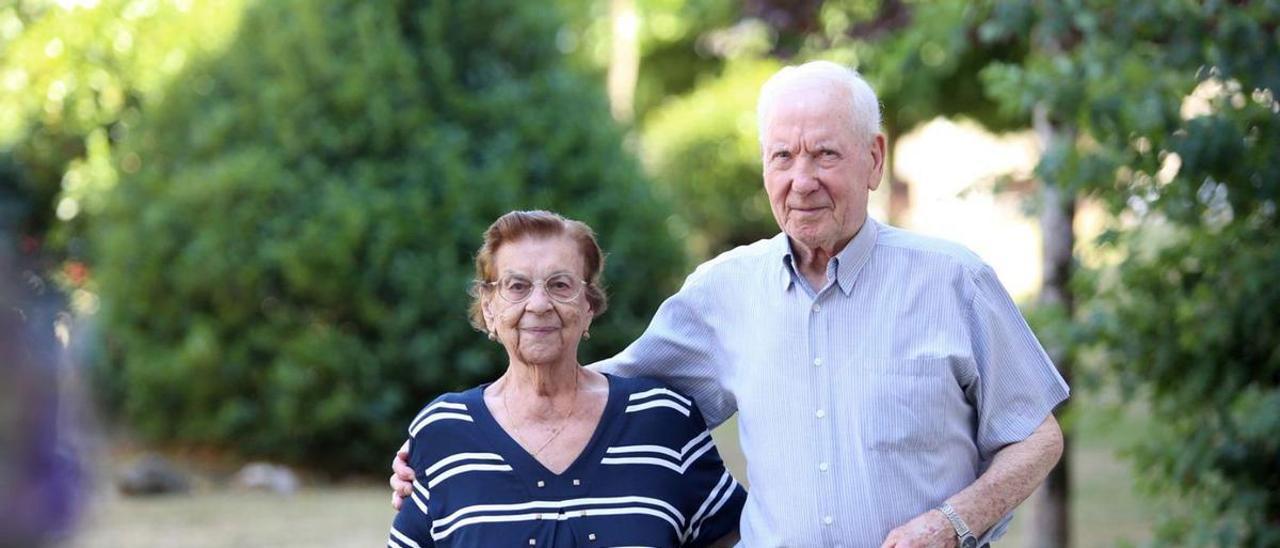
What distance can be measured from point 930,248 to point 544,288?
74cm

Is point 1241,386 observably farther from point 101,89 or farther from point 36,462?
point 101,89

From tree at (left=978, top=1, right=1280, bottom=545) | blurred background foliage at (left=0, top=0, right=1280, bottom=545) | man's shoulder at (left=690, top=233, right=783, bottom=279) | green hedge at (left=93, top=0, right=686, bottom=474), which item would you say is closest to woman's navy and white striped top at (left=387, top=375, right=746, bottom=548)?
man's shoulder at (left=690, top=233, right=783, bottom=279)

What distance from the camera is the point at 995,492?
2.91 m

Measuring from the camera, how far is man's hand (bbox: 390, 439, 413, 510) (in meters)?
3.21

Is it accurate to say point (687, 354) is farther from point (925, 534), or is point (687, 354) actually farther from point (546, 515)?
point (925, 534)

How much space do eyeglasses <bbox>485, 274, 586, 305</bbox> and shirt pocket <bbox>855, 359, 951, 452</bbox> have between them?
63cm

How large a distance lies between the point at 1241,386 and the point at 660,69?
19.2 metres

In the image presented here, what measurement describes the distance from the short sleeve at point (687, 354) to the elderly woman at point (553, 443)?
0.05 metres

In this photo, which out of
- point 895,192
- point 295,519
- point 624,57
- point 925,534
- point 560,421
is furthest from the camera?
point 895,192

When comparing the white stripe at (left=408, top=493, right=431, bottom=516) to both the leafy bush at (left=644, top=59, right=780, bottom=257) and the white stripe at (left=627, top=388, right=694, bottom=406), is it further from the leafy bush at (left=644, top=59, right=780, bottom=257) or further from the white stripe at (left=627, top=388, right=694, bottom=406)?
the leafy bush at (left=644, top=59, right=780, bottom=257)

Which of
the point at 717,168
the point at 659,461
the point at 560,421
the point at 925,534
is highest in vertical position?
the point at 717,168

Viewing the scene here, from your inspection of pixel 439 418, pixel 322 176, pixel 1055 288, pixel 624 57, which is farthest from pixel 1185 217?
pixel 624 57

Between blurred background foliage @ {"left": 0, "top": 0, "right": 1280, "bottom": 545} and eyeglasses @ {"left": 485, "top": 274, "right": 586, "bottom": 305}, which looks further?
blurred background foliage @ {"left": 0, "top": 0, "right": 1280, "bottom": 545}

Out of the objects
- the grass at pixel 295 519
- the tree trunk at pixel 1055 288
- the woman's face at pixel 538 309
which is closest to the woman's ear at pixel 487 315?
the woman's face at pixel 538 309
